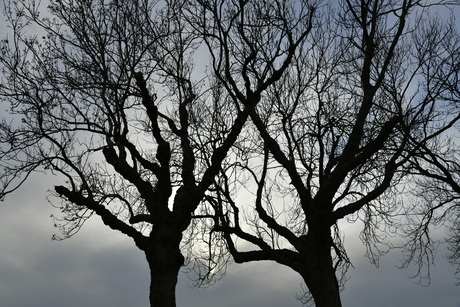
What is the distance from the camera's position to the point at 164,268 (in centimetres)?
899

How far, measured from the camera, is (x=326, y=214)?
1079 cm

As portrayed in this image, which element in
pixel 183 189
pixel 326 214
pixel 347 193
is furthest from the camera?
pixel 347 193

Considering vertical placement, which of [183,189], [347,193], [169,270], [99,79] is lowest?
[169,270]

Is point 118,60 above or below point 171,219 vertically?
above

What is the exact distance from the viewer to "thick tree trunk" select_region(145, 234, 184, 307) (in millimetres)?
8758

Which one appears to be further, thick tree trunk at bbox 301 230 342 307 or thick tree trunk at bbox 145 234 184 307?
thick tree trunk at bbox 301 230 342 307

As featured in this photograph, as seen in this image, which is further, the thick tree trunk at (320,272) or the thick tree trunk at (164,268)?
the thick tree trunk at (320,272)

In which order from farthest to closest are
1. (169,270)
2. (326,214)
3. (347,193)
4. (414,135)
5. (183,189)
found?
(414,135)
(347,193)
(326,214)
(183,189)
(169,270)

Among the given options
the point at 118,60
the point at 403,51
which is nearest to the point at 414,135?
the point at 403,51

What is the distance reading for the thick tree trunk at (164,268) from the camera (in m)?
8.76

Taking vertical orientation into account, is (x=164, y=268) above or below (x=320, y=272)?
below

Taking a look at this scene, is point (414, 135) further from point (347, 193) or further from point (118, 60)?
point (118, 60)

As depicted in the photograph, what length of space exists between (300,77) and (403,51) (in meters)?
2.86

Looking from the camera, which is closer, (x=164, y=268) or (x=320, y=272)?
(x=164, y=268)
